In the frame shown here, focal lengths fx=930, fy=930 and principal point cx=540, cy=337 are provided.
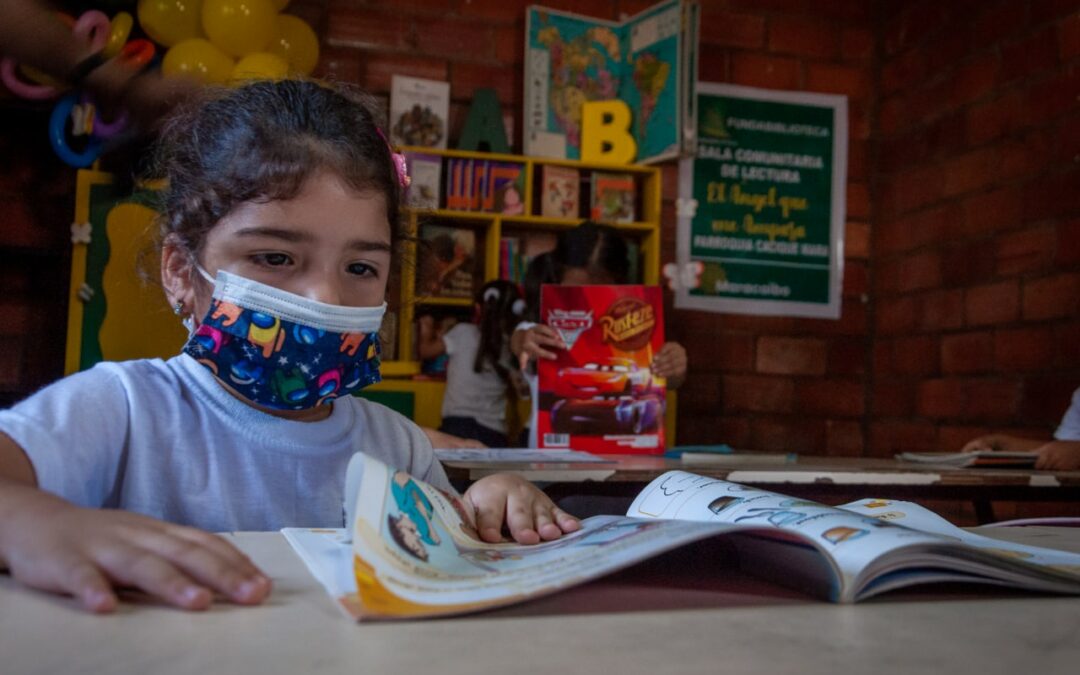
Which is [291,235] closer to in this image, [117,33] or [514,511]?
[514,511]

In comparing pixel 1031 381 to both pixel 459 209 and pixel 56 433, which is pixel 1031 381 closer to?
pixel 459 209

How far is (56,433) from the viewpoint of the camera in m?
0.73

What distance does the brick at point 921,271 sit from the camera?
10.8 ft

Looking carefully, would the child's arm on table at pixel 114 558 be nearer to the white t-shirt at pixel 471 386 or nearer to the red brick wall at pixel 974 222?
the white t-shirt at pixel 471 386

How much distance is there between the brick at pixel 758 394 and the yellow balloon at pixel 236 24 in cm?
202

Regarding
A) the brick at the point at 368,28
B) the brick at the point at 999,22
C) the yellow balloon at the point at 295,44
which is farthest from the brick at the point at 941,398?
the yellow balloon at the point at 295,44

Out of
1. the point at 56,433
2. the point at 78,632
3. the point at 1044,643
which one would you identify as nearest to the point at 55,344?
the point at 56,433

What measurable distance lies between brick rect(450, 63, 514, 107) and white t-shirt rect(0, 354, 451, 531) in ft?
8.42

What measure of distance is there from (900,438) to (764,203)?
1020 mm

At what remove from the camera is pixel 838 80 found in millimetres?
3701

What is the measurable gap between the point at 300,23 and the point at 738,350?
6.34 feet

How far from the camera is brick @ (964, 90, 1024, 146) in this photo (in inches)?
115

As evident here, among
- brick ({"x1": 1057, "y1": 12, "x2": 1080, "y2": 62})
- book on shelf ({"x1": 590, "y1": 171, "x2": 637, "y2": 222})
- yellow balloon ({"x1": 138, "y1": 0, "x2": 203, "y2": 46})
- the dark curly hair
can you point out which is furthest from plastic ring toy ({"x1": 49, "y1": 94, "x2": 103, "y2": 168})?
brick ({"x1": 1057, "y1": 12, "x2": 1080, "y2": 62})

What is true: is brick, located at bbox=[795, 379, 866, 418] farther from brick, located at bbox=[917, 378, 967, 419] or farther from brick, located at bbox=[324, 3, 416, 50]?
brick, located at bbox=[324, 3, 416, 50]
